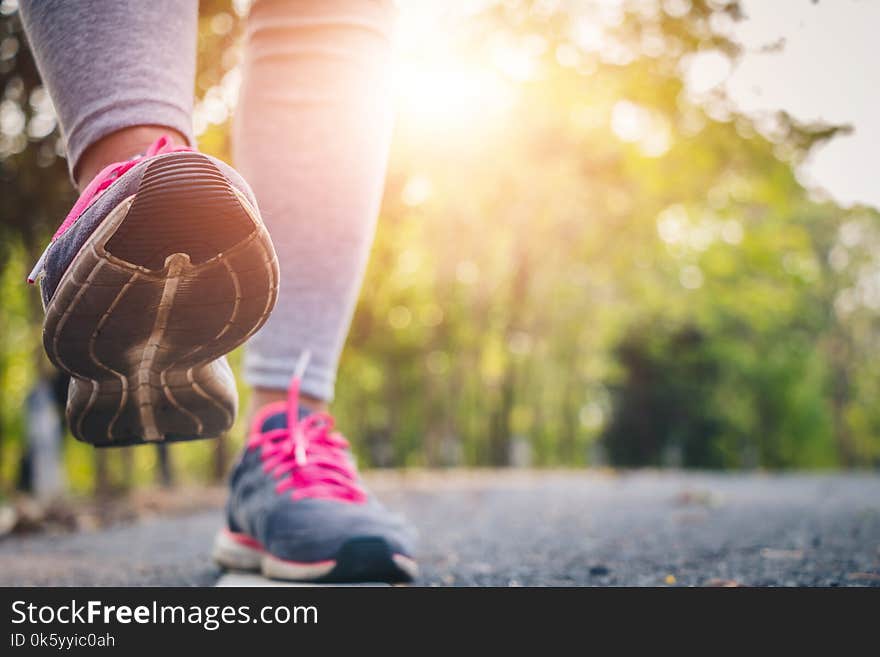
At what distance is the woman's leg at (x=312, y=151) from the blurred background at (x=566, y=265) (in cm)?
23

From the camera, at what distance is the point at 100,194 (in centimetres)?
94

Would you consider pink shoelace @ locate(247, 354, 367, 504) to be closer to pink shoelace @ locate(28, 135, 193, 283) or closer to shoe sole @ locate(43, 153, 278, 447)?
shoe sole @ locate(43, 153, 278, 447)

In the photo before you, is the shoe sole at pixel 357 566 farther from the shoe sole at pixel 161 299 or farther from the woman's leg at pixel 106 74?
the woman's leg at pixel 106 74

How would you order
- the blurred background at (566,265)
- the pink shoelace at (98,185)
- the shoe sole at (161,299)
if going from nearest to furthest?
the shoe sole at (161,299) → the pink shoelace at (98,185) → the blurred background at (566,265)

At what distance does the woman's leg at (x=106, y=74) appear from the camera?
3.59 feet

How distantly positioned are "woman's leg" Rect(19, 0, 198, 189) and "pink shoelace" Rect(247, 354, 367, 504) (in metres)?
0.52

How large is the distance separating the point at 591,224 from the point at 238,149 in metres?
9.43

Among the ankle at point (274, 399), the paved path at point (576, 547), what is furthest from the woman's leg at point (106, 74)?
the paved path at point (576, 547)

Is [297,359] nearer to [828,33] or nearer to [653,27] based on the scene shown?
[828,33]

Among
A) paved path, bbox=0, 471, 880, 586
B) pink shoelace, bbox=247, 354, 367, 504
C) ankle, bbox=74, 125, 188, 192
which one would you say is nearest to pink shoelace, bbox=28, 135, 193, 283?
ankle, bbox=74, 125, 188, 192

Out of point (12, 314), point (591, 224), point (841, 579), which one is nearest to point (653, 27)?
point (841, 579)

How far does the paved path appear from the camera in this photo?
1.46m

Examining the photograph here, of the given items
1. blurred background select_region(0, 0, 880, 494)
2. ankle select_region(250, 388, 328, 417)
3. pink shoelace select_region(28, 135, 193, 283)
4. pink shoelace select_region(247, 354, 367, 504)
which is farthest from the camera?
blurred background select_region(0, 0, 880, 494)

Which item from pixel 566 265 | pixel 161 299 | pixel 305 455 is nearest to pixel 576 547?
pixel 305 455
